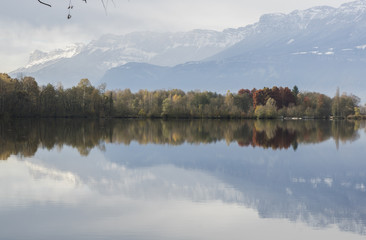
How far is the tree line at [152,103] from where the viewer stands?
78.3m

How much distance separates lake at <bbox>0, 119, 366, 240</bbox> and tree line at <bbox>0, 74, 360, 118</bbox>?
51.8 meters

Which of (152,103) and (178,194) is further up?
(152,103)

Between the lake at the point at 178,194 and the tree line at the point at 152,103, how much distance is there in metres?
51.8

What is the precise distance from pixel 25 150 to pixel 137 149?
714cm

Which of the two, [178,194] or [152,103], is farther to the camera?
[152,103]

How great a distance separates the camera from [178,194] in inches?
631

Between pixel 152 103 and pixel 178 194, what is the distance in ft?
277

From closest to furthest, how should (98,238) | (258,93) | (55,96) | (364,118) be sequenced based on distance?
(98,238)
(55,96)
(258,93)
(364,118)

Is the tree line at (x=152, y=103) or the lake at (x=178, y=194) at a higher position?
the tree line at (x=152, y=103)

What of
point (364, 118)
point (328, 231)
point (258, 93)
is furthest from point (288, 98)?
point (328, 231)

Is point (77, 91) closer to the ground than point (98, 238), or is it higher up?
higher up

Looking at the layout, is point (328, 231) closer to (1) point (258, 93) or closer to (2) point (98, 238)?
(2) point (98, 238)

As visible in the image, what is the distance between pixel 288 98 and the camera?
364ft

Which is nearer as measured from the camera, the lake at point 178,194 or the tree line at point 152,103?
the lake at point 178,194
